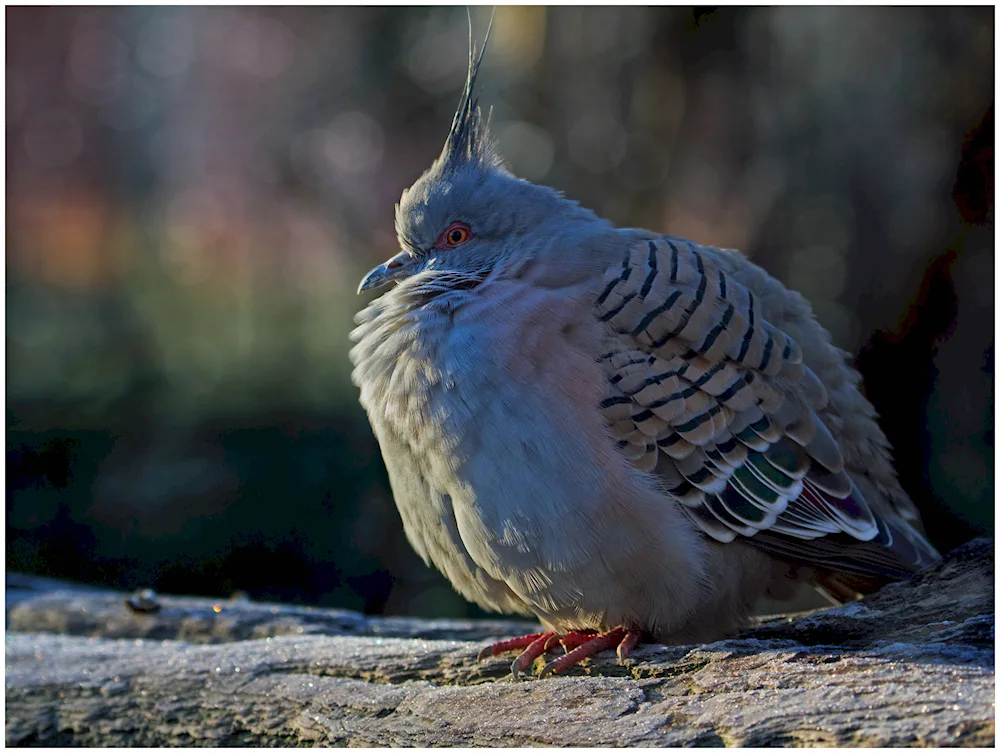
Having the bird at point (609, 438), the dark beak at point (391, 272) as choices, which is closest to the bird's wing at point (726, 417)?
the bird at point (609, 438)

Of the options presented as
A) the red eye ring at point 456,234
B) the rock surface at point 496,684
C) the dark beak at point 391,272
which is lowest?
the rock surface at point 496,684

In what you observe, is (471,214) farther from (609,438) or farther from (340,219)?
(340,219)

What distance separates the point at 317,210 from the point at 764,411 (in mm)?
6887

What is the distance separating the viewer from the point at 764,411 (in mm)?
3344

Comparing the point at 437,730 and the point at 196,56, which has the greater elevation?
Result: the point at 196,56

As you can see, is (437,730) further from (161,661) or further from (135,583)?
(135,583)

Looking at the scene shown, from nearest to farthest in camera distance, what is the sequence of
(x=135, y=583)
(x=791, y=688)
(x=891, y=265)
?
(x=791, y=688) → (x=891, y=265) → (x=135, y=583)

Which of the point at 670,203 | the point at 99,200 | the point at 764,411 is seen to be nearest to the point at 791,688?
the point at 764,411

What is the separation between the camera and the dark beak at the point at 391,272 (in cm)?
381

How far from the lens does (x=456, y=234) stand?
373cm

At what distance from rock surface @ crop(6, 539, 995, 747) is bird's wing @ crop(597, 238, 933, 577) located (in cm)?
33

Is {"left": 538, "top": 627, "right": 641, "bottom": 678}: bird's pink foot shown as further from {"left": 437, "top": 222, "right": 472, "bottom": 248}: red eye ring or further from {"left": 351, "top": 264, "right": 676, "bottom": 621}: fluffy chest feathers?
{"left": 437, "top": 222, "right": 472, "bottom": 248}: red eye ring

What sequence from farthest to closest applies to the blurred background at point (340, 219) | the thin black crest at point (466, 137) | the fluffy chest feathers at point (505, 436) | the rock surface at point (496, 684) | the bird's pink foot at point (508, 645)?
1. the blurred background at point (340, 219)
2. the thin black crest at point (466, 137)
3. the bird's pink foot at point (508, 645)
4. the fluffy chest feathers at point (505, 436)
5. the rock surface at point (496, 684)

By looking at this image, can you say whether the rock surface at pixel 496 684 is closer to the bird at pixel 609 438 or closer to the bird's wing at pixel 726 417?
the bird at pixel 609 438
